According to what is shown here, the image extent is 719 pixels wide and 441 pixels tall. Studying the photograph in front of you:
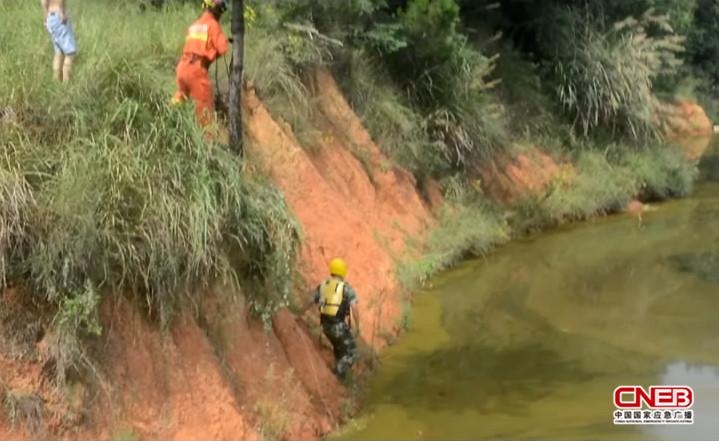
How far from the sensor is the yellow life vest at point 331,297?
8.51 metres

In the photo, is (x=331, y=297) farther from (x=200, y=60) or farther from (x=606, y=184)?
(x=606, y=184)

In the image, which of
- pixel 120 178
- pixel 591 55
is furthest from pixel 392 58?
pixel 120 178

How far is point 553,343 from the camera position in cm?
1045

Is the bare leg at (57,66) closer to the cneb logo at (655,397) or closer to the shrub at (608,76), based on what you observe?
the cneb logo at (655,397)

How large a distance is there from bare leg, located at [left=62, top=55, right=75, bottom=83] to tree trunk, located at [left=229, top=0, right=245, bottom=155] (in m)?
1.47

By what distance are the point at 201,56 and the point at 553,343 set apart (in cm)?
514

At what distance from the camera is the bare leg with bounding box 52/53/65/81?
313 inches

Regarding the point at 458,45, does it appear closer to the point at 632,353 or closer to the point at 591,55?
Answer: the point at 591,55

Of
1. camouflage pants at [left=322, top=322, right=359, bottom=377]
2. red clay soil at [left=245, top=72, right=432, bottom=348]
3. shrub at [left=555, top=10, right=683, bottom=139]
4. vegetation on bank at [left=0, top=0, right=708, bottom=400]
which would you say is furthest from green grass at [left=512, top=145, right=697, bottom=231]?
camouflage pants at [left=322, top=322, right=359, bottom=377]

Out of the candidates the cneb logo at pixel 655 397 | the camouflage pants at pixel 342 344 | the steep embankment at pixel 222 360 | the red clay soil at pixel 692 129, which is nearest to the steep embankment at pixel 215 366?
the steep embankment at pixel 222 360

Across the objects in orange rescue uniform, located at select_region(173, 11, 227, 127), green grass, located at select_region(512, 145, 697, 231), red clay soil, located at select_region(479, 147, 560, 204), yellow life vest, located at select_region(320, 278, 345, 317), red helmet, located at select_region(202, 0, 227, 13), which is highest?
red helmet, located at select_region(202, 0, 227, 13)

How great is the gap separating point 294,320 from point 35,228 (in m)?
2.76

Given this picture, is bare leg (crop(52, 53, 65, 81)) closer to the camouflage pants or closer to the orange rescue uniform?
the orange rescue uniform

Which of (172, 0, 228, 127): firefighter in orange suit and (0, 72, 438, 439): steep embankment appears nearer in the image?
(0, 72, 438, 439): steep embankment
